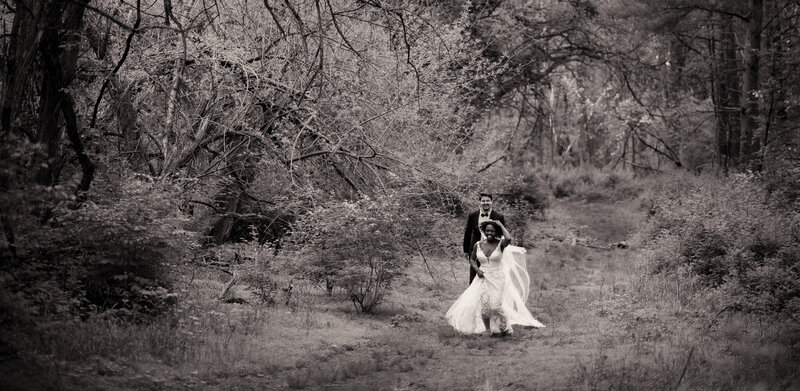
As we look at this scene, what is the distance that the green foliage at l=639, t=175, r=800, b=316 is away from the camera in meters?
10.7

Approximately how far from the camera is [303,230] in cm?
1196

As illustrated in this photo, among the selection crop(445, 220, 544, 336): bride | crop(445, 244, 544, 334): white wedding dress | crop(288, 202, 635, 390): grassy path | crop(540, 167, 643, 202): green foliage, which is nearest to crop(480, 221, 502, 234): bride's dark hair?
crop(445, 220, 544, 336): bride

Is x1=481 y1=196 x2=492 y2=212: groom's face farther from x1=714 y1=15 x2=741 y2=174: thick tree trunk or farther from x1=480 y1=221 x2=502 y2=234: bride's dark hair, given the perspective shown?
x1=714 y1=15 x2=741 y2=174: thick tree trunk

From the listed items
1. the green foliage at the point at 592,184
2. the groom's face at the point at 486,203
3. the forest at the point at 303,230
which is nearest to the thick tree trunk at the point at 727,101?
the green foliage at the point at 592,184

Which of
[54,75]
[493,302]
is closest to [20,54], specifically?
[54,75]

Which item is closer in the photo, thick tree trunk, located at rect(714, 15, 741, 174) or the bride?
the bride

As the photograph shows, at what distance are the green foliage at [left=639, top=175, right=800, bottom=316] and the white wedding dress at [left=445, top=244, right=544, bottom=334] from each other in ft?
10.3

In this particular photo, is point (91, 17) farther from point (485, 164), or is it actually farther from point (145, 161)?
point (485, 164)

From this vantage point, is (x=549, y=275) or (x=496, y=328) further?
(x=549, y=275)

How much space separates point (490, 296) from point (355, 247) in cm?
247

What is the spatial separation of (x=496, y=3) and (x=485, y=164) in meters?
6.11

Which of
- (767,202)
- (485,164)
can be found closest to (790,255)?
(767,202)

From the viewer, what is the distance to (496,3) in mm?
23906

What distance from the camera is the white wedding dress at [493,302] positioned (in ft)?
33.2
